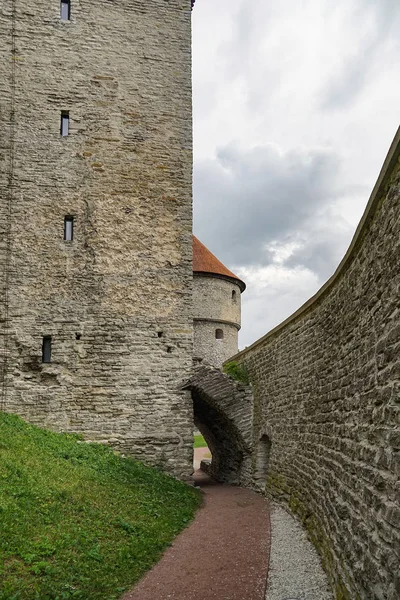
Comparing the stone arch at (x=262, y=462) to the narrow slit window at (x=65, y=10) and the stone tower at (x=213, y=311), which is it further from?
the narrow slit window at (x=65, y=10)

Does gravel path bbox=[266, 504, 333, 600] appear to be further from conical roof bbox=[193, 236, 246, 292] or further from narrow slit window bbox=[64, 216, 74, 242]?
conical roof bbox=[193, 236, 246, 292]

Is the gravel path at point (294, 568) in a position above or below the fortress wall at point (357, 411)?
below

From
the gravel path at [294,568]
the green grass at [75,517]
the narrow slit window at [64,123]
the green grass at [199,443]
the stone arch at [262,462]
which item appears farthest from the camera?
the green grass at [199,443]

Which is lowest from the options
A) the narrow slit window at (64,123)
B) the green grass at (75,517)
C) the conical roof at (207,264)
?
the green grass at (75,517)

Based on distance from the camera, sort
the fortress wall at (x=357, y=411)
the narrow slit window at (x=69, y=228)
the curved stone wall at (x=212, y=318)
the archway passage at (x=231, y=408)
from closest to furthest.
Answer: the fortress wall at (x=357, y=411) → the archway passage at (x=231, y=408) → the narrow slit window at (x=69, y=228) → the curved stone wall at (x=212, y=318)

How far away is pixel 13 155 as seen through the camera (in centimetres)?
1228

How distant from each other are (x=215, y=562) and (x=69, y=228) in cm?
835

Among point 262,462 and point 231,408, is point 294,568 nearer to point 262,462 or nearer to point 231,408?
point 262,462

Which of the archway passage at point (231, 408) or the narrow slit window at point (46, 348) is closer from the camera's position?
the narrow slit window at point (46, 348)

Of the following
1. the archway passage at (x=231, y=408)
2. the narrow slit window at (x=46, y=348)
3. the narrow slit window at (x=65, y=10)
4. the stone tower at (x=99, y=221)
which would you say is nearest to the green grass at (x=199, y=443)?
the archway passage at (x=231, y=408)

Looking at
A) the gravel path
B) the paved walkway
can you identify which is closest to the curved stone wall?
the paved walkway

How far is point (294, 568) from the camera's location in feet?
19.5

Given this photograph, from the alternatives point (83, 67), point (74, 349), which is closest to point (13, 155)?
point (83, 67)

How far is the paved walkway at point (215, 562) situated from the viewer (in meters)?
5.32
